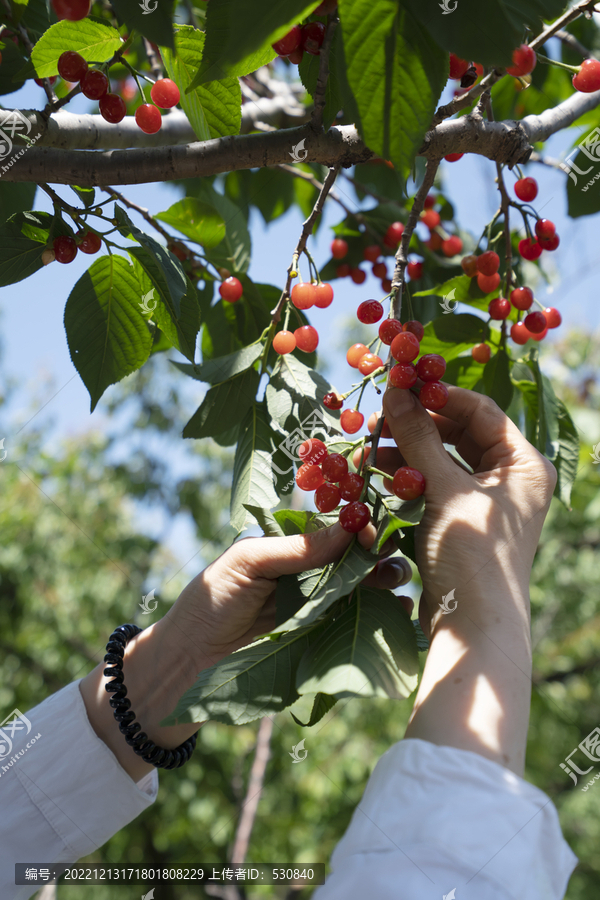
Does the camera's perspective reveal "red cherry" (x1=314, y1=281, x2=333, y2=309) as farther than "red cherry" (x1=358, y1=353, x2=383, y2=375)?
Yes

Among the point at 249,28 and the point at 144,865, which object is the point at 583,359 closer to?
the point at 249,28

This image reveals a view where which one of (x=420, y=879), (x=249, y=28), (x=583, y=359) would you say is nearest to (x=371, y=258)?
(x=249, y=28)

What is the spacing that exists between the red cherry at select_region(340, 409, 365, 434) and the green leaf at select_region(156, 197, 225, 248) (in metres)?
0.78

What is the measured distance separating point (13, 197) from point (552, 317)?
5.49 ft

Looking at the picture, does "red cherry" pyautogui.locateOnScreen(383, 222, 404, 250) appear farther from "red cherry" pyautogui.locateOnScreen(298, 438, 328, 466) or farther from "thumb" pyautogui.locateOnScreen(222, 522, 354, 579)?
"thumb" pyautogui.locateOnScreen(222, 522, 354, 579)

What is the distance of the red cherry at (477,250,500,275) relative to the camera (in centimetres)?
167

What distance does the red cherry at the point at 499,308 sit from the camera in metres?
1.69

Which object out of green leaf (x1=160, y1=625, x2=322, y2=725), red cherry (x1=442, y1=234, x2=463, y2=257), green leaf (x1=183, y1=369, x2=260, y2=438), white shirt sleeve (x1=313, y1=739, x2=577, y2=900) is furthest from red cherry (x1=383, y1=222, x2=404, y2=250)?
white shirt sleeve (x1=313, y1=739, x2=577, y2=900)

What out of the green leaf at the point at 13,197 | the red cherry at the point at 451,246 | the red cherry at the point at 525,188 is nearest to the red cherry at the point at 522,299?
the red cherry at the point at 525,188

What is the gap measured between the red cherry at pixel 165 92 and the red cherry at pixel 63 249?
16.5 inches

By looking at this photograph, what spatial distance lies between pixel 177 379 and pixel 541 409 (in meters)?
7.54

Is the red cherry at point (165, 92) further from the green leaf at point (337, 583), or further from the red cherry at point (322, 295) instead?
the green leaf at point (337, 583)

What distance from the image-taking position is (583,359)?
21.6ft
